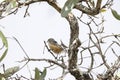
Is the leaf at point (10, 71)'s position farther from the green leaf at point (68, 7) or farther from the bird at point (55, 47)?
the green leaf at point (68, 7)

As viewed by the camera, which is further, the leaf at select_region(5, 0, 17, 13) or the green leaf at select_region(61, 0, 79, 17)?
the leaf at select_region(5, 0, 17, 13)

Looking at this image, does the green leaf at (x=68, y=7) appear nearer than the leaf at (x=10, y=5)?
Yes

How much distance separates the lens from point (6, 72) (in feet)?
2.71

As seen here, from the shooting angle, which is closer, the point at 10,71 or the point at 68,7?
the point at 68,7

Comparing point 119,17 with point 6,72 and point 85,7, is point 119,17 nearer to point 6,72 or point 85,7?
point 85,7

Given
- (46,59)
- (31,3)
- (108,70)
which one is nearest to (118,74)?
(108,70)

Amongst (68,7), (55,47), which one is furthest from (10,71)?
(68,7)

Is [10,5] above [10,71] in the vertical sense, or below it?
above

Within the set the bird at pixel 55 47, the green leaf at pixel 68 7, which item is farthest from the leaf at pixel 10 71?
the green leaf at pixel 68 7

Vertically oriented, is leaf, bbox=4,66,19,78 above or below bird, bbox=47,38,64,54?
below

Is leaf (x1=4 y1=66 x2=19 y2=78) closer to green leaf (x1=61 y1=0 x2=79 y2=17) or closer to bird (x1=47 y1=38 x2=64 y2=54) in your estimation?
bird (x1=47 y1=38 x2=64 y2=54)

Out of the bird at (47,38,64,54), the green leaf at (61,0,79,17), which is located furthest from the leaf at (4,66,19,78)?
the green leaf at (61,0,79,17)

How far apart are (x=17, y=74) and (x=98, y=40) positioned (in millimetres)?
250

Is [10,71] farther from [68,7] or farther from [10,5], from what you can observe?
[68,7]
